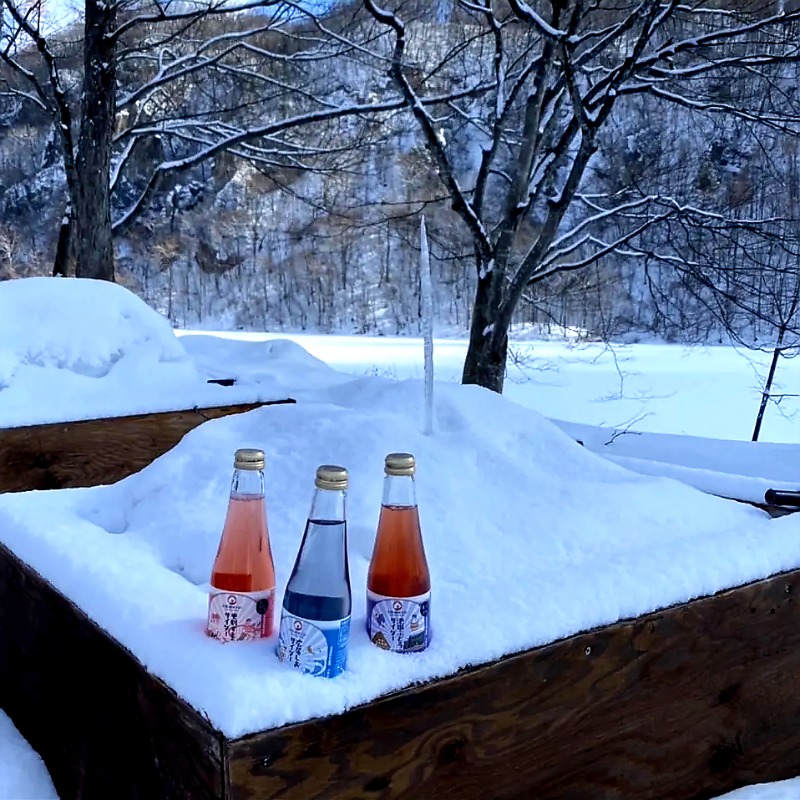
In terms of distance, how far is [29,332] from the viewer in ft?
9.51

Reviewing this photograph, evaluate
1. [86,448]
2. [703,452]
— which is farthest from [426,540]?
[703,452]

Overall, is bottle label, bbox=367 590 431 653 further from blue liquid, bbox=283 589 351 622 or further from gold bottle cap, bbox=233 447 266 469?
gold bottle cap, bbox=233 447 266 469

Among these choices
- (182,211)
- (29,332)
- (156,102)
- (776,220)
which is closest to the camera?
(29,332)

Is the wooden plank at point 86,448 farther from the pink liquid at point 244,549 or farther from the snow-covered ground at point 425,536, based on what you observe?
the pink liquid at point 244,549

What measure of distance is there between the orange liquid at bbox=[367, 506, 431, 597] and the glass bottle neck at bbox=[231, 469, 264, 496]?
0.15 m

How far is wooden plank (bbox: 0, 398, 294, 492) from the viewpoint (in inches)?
98.4

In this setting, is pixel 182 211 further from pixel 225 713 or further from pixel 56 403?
pixel 225 713

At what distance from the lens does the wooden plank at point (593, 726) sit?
0.90 metres

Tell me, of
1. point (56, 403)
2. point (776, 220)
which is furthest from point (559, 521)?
point (776, 220)

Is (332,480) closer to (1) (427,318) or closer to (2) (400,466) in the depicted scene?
(2) (400,466)

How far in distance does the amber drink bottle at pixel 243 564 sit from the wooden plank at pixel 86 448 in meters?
1.82

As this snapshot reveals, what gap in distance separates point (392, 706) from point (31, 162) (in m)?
21.6

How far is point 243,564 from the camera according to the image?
3.06 ft

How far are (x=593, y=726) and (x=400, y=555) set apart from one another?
45 centimetres
